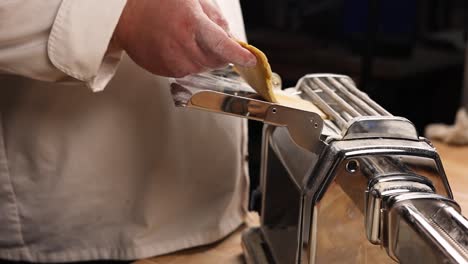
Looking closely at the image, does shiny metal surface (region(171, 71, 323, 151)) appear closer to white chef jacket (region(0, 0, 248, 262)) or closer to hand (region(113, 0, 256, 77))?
hand (region(113, 0, 256, 77))

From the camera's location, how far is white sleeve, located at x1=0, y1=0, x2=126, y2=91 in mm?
582

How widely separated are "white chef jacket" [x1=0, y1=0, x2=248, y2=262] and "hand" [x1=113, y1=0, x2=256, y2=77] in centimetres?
12

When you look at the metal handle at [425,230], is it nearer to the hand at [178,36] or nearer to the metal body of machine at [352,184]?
the metal body of machine at [352,184]

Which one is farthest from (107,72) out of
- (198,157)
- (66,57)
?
(198,157)

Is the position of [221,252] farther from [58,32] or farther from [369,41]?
[369,41]

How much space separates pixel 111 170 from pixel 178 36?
0.72 ft

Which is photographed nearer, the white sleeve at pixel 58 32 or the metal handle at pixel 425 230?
the metal handle at pixel 425 230

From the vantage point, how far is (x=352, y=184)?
518mm

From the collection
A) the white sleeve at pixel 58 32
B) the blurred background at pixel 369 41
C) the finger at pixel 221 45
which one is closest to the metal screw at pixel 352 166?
the finger at pixel 221 45

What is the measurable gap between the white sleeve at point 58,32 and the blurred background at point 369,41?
81 cm

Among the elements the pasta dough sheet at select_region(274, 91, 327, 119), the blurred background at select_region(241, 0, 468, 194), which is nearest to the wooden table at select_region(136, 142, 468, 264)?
the pasta dough sheet at select_region(274, 91, 327, 119)

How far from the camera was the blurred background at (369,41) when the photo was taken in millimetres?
1418

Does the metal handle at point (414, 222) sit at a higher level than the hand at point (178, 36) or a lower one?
lower

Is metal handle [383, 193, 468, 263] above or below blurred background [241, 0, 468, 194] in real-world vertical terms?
above
